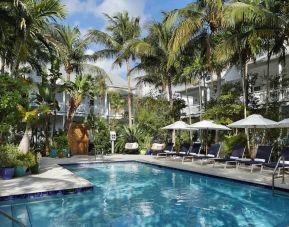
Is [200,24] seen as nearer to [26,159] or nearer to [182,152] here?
[182,152]

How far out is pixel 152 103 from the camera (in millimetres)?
30172

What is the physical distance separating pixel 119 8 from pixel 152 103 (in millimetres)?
9264

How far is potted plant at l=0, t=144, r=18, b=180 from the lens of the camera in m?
12.8

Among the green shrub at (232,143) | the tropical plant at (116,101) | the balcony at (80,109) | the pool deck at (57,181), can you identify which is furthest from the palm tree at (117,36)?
the pool deck at (57,181)

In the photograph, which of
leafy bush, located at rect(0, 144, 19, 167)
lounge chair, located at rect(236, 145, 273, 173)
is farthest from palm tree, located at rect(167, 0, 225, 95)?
leafy bush, located at rect(0, 144, 19, 167)

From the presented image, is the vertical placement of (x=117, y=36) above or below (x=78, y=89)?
above

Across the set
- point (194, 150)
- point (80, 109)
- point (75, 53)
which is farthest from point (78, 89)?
point (194, 150)

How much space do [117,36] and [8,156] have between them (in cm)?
1961

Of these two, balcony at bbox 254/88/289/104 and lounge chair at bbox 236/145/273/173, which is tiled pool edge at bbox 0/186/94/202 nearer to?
lounge chair at bbox 236/145/273/173

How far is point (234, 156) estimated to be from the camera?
16.4 meters

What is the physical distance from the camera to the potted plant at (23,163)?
13305 millimetres

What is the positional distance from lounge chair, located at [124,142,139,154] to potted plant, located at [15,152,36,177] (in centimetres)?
1195

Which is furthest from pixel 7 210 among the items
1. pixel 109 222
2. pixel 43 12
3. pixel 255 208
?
pixel 43 12

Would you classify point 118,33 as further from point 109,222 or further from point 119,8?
point 109,222
